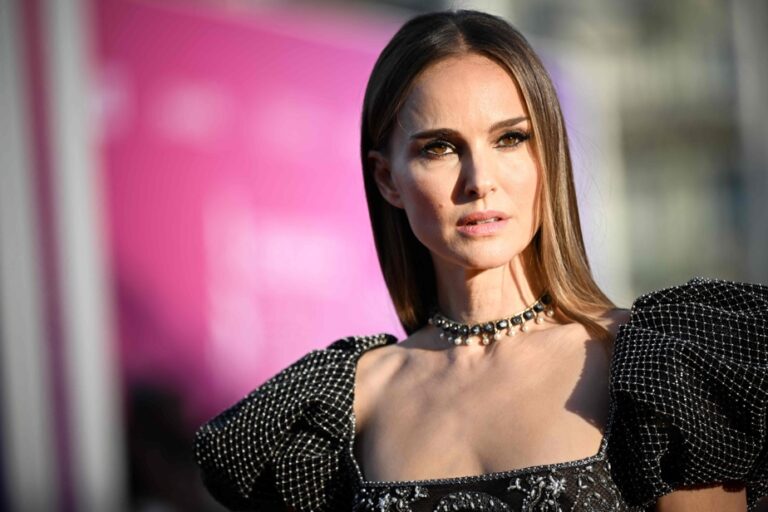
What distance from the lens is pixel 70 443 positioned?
452 cm

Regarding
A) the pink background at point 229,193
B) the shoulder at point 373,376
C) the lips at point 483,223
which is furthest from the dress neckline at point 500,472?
the pink background at point 229,193

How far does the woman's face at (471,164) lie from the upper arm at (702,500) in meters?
0.52

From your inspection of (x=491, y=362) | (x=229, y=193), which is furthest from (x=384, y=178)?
(x=229, y=193)

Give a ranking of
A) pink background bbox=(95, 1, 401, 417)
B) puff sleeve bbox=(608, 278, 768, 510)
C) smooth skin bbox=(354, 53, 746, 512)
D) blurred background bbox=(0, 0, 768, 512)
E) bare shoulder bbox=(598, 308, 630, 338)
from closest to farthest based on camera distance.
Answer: puff sleeve bbox=(608, 278, 768, 510) < smooth skin bbox=(354, 53, 746, 512) < bare shoulder bbox=(598, 308, 630, 338) < blurred background bbox=(0, 0, 768, 512) < pink background bbox=(95, 1, 401, 417)

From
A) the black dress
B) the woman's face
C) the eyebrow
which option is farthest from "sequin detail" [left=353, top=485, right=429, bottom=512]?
the eyebrow

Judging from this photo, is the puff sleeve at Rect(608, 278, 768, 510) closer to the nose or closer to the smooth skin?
the smooth skin

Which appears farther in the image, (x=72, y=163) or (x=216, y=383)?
(x=216, y=383)

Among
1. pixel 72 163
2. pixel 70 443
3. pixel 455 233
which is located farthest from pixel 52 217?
pixel 455 233

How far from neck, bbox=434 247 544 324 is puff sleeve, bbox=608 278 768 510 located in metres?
0.26

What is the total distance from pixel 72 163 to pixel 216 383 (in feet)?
4.01

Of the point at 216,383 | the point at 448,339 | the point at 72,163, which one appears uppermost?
the point at 72,163

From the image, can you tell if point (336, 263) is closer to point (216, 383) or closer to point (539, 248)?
point (216, 383)

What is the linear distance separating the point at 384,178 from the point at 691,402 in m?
0.78

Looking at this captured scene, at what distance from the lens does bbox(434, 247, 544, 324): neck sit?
2055mm
